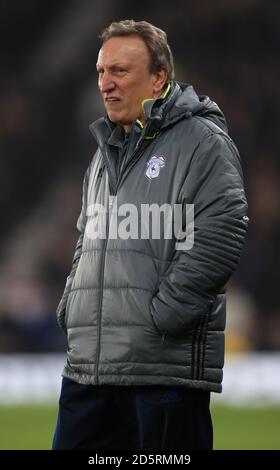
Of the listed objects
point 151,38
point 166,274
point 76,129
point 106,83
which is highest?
point 76,129

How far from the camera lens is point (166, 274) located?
3.87m

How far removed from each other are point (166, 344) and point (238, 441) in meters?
4.24

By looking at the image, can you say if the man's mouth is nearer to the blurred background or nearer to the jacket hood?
the jacket hood

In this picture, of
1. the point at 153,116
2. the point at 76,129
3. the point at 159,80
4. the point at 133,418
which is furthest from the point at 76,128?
the point at 133,418

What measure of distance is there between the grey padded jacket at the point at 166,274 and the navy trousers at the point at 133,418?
0.06 meters

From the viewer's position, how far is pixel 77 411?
4039 millimetres

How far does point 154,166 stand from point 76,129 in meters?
10.4

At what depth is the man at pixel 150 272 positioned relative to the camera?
3840 millimetres

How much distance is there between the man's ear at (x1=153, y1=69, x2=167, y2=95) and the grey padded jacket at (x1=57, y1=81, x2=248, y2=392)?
8 centimetres

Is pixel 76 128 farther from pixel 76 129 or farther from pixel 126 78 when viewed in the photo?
pixel 126 78

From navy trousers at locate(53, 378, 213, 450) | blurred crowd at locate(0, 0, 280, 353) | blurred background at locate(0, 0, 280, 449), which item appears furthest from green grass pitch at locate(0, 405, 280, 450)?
navy trousers at locate(53, 378, 213, 450)

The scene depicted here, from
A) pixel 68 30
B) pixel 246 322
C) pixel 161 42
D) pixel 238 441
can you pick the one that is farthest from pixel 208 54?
pixel 161 42

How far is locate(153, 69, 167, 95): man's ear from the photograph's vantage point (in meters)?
4.12
